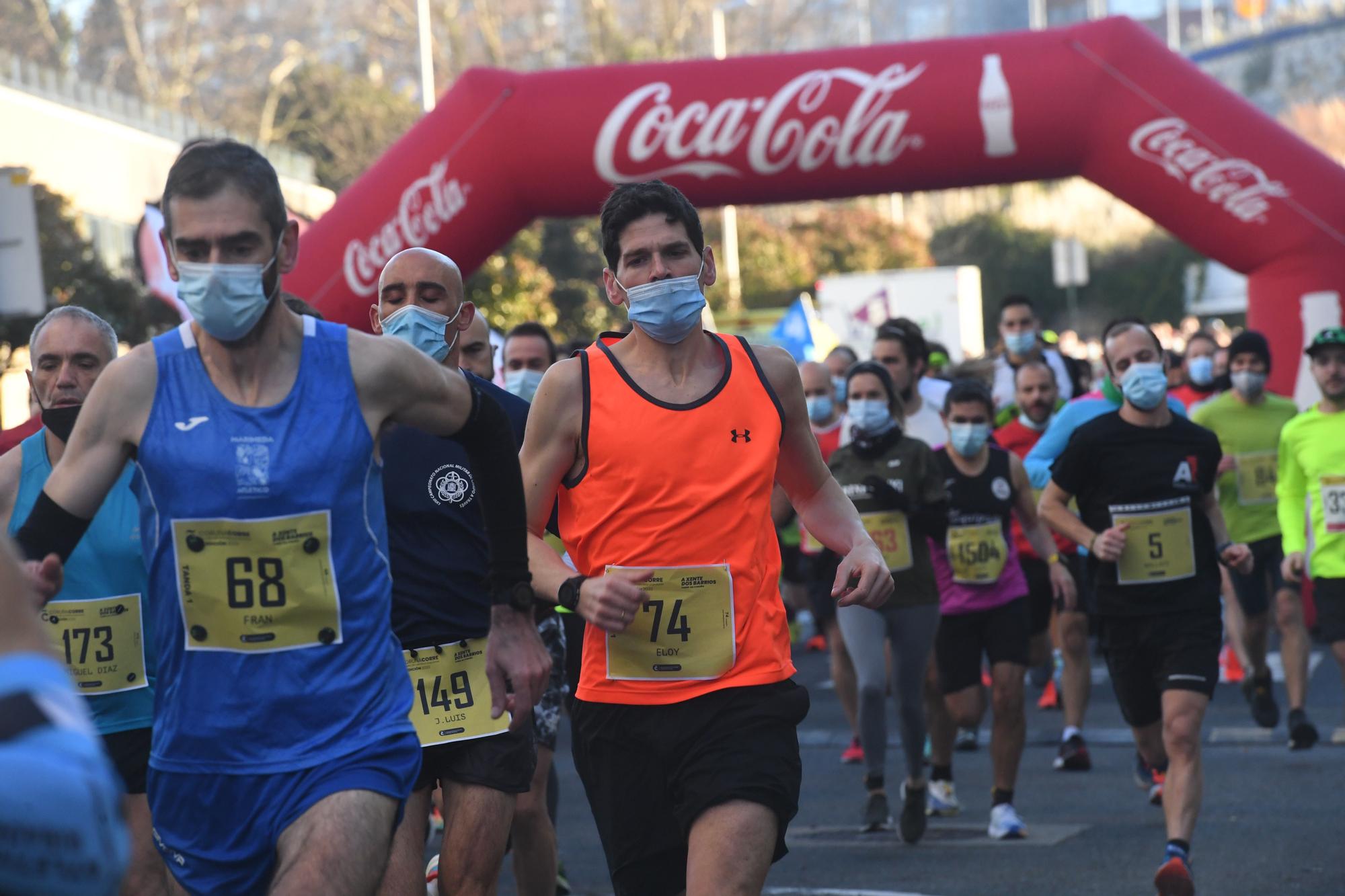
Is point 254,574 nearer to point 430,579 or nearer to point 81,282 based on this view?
point 430,579

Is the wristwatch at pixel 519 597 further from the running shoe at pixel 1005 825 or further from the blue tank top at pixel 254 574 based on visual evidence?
the running shoe at pixel 1005 825

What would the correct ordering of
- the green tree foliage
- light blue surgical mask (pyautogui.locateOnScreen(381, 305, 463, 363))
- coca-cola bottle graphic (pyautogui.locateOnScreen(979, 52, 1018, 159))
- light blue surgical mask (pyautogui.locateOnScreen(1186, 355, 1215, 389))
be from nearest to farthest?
light blue surgical mask (pyautogui.locateOnScreen(381, 305, 463, 363)) → light blue surgical mask (pyautogui.locateOnScreen(1186, 355, 1215, 389)) → coca-cola bottle graphic (pyautogui.locateOnScreen(979, 52, 1018, 159)) → the green tree foliage

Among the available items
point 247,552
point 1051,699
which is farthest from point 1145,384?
point 1051,699

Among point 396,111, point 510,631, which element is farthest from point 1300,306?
point 396,111

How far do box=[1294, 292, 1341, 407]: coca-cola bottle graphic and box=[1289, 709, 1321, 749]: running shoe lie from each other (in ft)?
13.3

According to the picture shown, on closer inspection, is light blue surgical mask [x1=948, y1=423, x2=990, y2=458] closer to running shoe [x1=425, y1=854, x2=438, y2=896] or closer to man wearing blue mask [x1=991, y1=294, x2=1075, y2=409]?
running shoe [x1=425, y1=854, x2=438, y2=896]

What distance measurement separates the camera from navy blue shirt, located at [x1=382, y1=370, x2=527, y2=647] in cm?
534

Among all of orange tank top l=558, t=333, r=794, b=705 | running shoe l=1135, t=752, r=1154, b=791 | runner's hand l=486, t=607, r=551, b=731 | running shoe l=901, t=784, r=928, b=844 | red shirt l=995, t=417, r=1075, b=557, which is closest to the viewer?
runner's hand l=486, t=607, r=551, b=731

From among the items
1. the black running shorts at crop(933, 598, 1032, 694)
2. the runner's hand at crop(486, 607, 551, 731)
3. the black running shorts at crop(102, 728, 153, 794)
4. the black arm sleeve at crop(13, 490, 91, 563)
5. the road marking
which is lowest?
the road marking

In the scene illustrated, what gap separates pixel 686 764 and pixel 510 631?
25.8 inches

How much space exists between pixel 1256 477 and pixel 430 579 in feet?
23.7

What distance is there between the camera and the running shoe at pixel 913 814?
836 cm

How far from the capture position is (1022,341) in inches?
539

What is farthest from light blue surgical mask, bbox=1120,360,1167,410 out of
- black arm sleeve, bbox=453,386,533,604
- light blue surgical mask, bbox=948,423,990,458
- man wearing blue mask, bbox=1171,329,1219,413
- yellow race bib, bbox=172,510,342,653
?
man wearing blue mask, bbox=1171,329,1219,413
